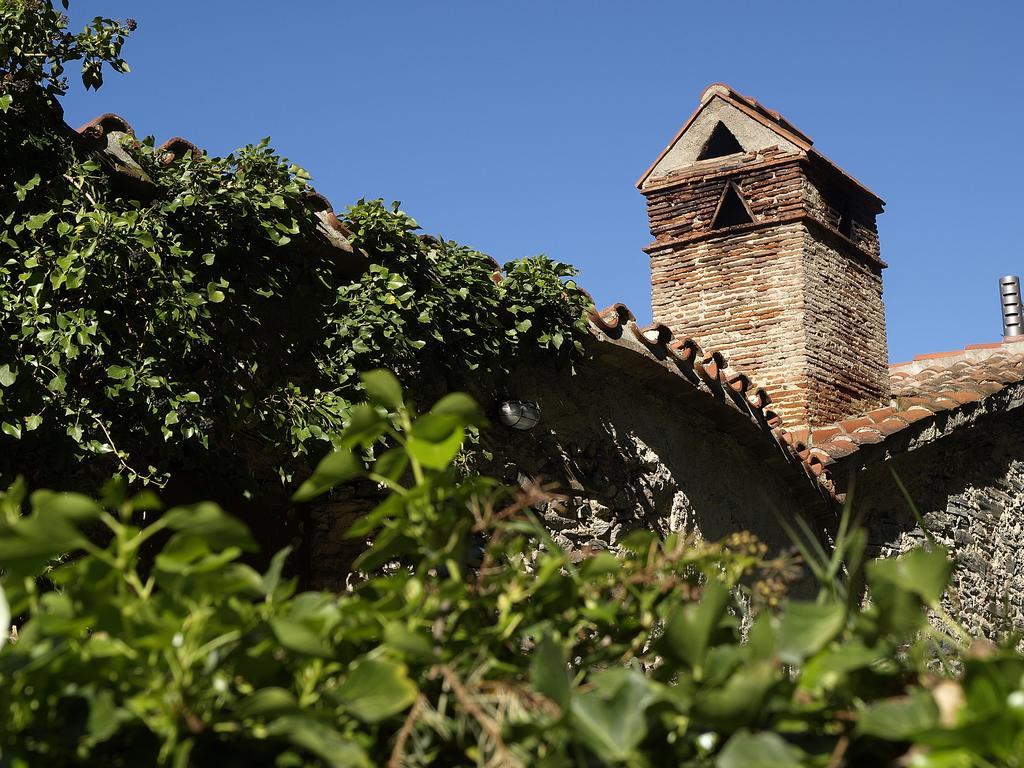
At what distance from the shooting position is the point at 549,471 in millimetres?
5137

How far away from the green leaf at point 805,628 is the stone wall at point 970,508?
691 centimetres

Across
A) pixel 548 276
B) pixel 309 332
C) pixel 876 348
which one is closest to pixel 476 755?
pixel 309 332

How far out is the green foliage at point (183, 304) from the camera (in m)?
3.43

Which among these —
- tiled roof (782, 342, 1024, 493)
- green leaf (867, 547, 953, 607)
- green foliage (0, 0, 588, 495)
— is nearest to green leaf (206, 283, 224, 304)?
green foliage (0, 0, 588, 495)

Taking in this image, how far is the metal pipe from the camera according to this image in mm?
17766

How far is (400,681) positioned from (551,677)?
0.12 m

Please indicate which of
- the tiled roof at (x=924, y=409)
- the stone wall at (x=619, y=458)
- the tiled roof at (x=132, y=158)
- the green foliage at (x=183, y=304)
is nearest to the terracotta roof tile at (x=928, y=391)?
the tiled roof at (x=924, y=409)

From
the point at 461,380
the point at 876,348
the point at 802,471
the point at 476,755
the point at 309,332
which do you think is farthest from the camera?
the point at 876,348

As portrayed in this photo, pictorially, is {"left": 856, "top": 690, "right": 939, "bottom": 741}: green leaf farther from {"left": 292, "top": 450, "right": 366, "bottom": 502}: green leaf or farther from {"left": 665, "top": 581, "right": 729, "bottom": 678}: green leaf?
{"left": 292, "top": 450, "right": 366, "bottom": 502}: green leaf

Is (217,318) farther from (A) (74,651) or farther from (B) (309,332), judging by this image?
(A) (74,651)

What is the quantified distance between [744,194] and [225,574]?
26.7 feet

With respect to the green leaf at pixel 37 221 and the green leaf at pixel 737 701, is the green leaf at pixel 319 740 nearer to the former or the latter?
the green leaf at pixel 737 701

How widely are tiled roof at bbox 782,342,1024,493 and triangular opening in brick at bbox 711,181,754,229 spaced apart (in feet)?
6.01

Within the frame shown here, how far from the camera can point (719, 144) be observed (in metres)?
9.12
